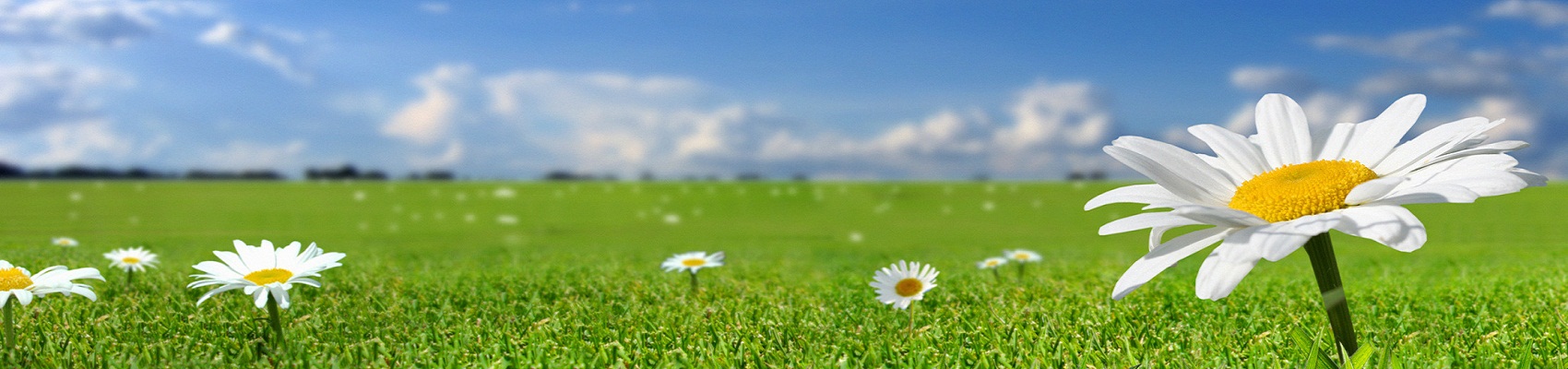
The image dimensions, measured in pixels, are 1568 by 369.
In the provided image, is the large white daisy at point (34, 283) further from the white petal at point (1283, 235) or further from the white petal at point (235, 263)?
the white petal at point (1283, 235)

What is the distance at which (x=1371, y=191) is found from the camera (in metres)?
1.31

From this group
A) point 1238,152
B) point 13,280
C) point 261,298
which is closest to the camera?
point 1238,152

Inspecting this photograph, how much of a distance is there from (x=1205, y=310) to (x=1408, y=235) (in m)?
2.10

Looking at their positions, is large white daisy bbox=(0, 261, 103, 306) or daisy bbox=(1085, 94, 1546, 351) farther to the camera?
large white daisy bbox=(0, 261, 103, 306)

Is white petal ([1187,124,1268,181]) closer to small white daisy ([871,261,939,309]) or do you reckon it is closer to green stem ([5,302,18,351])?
small white daisy ([871,261,939,309])

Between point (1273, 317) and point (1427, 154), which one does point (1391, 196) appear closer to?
point (1427, 154)

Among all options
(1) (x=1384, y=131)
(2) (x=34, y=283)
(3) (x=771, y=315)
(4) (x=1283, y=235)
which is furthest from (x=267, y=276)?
(1) (x=1384, y=131)

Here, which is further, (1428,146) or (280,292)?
(280,292)

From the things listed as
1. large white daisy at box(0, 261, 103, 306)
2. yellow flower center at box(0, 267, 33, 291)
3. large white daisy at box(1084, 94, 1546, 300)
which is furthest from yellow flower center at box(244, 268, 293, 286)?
large white daisy at box(1084, 94, 1546, 300)

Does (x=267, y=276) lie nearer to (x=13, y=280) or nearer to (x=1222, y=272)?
(x=13, y=280)

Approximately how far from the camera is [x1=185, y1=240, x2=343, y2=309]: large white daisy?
2.02m

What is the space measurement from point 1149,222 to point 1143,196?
215 mm

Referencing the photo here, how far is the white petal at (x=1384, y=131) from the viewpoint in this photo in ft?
5.11

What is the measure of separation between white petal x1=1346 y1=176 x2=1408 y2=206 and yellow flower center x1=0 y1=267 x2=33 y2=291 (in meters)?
2.93
